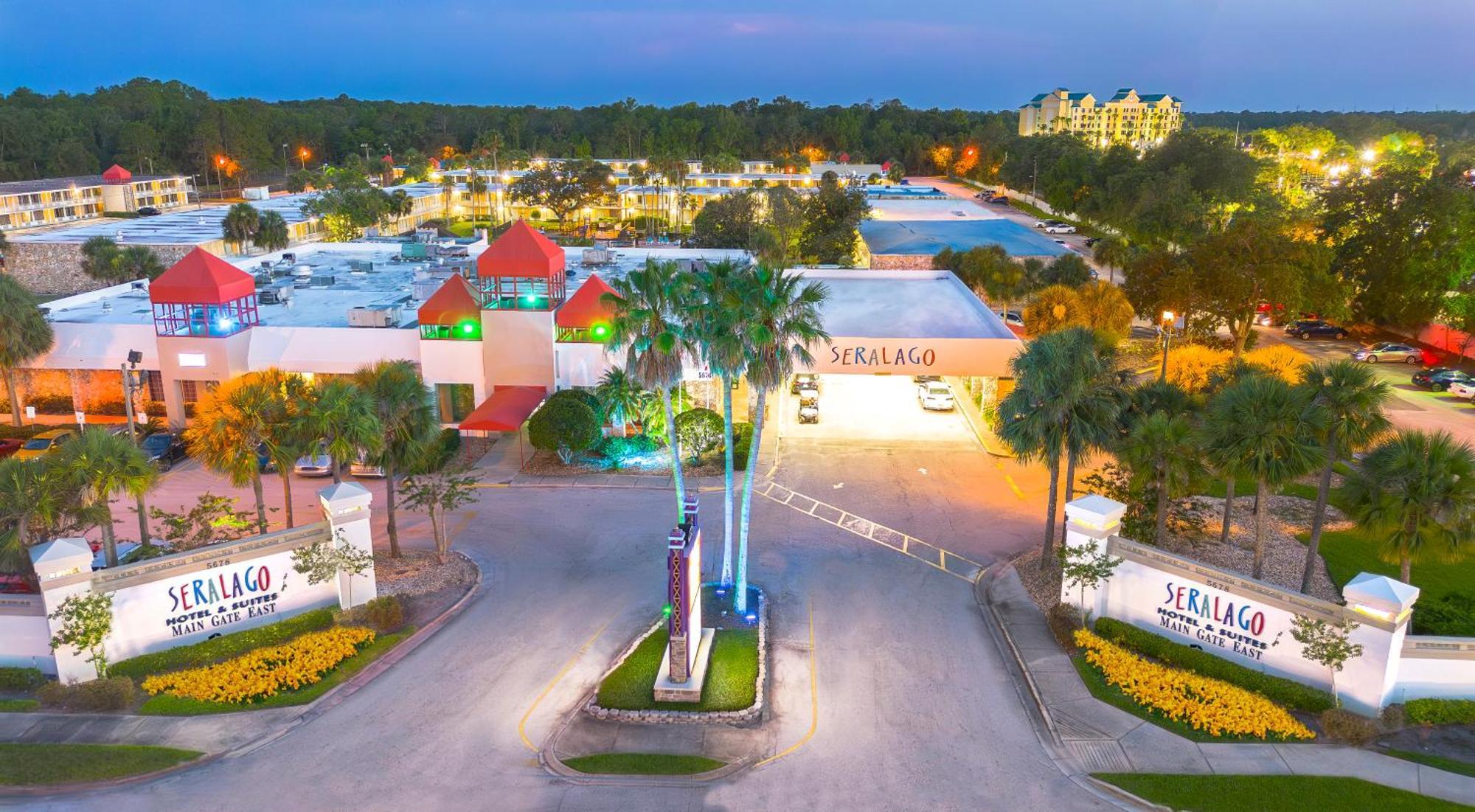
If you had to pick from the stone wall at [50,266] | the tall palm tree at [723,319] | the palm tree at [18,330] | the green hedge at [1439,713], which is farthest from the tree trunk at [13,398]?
the green hedge at [1439,713]

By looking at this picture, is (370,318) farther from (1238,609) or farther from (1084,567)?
(1238,609)

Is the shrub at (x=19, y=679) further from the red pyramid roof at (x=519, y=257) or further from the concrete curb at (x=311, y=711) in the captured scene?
the red pyramid roof at (x=519, y=257)

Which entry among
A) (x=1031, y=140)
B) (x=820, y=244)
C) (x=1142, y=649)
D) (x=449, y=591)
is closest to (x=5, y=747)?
(x=449, y=591)

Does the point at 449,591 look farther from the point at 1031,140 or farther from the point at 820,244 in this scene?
the point at 1031,140

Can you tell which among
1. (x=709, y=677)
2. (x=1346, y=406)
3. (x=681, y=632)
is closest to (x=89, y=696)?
(x=681, y=632)

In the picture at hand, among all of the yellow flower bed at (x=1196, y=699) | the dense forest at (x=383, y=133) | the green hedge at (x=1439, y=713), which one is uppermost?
the dense forest at (x=383, y=133)
